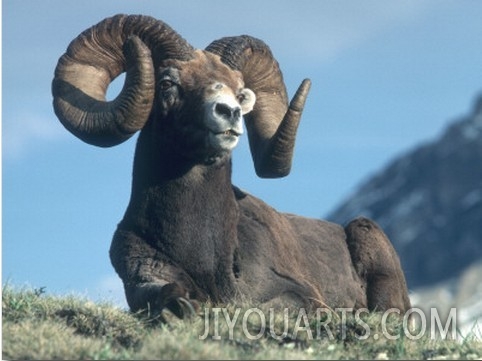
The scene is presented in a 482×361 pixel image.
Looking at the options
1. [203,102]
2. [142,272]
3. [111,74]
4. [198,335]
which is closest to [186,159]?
[203,102]

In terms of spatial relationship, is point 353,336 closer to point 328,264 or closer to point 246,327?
point 246,327

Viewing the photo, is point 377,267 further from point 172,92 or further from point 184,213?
point 172,92

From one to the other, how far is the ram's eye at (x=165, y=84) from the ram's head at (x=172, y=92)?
0.04ft

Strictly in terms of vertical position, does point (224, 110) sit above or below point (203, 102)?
below

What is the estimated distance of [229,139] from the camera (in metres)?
14.6

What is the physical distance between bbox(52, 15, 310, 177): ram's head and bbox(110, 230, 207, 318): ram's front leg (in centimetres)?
117

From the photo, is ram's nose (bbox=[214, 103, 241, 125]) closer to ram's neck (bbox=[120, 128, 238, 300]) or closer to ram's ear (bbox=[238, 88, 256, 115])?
ram's neck (bbox=[120, 128, 238, 300])

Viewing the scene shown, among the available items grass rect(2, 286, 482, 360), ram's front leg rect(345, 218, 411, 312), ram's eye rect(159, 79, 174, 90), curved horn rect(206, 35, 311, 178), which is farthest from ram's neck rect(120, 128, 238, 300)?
ram's front leg rect(345, 218, 411, 312)

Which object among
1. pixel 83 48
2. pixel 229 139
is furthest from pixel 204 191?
pixel 83 48

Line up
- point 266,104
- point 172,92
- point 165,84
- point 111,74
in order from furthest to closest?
point 266,104
point 111,74
point 165,84
point 172,92

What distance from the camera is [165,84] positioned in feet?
51.4

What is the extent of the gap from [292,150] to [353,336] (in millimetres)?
3786

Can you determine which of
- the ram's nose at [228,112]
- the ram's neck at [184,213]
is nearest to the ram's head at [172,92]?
the ram's nose at [228,112]

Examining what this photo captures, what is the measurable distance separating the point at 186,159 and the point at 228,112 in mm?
978
